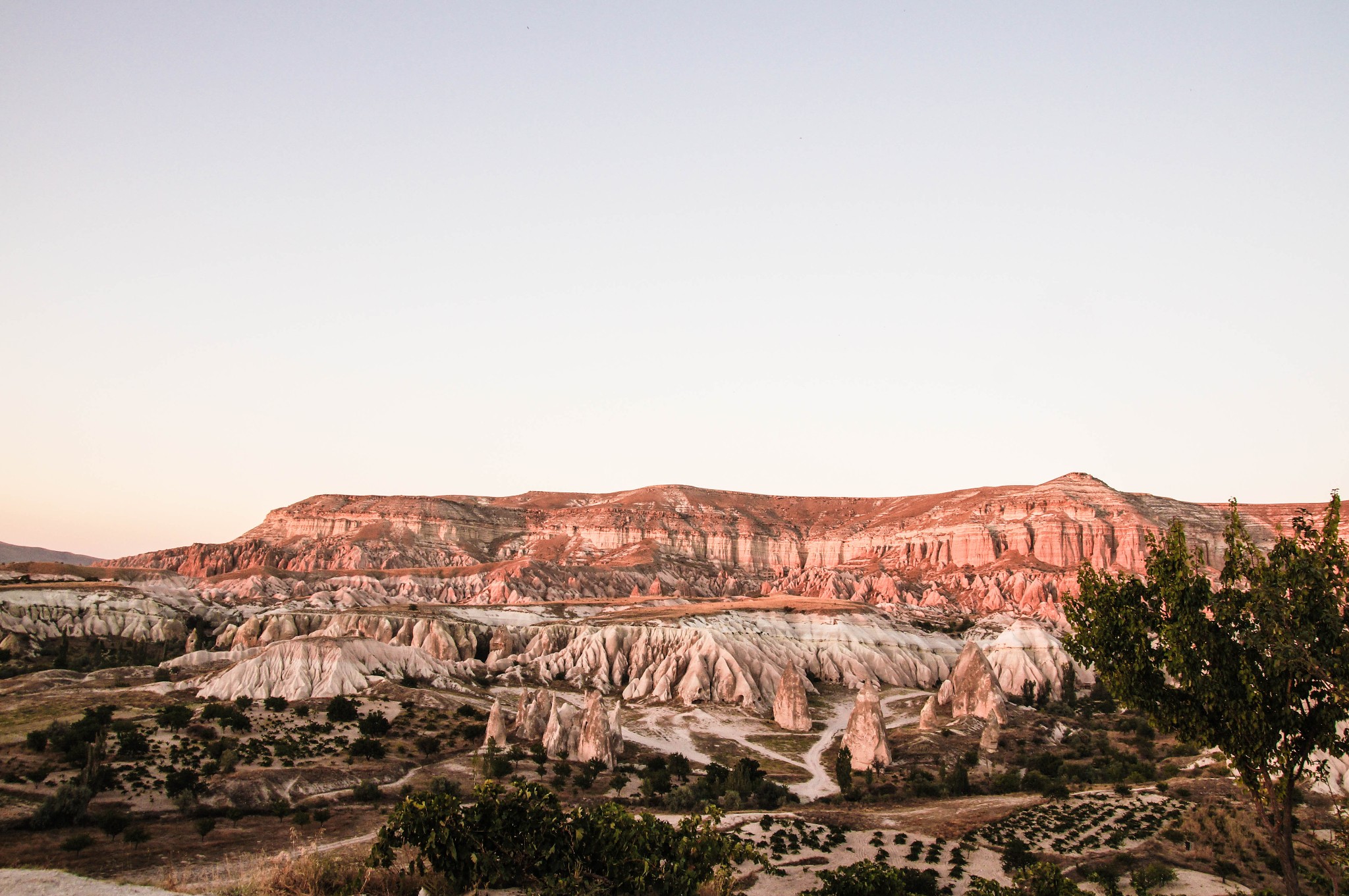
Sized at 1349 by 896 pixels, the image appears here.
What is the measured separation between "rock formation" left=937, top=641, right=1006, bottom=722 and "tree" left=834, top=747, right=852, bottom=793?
53.1 feet

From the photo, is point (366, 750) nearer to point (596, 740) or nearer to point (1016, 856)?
point (596, 740)

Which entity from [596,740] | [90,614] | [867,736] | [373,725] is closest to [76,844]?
[373,725]

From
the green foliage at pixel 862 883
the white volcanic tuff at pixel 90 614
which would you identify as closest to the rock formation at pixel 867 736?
the green foliage at pixel 862 883

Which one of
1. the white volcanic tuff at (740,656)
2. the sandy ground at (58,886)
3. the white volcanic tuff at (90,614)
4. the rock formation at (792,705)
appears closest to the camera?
the sandy ground at (58,886)

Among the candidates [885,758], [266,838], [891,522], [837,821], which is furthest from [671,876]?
[891,522]

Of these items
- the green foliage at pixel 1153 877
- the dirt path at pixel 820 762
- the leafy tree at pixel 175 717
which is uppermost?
the leafy tree at pixel 175 717

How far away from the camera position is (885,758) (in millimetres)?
50812

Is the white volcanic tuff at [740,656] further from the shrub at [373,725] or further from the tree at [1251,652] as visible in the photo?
the tree at [1251,652]

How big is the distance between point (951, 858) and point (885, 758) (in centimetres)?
2218

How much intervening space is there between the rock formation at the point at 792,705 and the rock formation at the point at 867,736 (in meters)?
12.7

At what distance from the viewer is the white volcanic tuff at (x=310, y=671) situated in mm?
59297

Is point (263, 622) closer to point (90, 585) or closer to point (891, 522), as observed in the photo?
point (90, 585)

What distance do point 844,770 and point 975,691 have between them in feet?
76.2

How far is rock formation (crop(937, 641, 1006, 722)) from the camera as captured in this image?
63094mm
